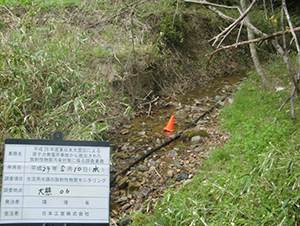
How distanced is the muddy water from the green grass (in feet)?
1.80

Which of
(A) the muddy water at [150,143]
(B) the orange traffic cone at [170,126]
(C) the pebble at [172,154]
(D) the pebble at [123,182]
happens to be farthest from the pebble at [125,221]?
(B) the orange traffic cone at [170,126]

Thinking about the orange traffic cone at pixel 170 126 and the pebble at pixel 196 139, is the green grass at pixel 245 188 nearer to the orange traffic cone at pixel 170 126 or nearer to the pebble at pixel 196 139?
the pebble at pixel 196 139

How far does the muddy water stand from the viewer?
3941 mm

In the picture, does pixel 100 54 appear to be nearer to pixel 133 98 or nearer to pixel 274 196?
pixel 133 98

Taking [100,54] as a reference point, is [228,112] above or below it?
below

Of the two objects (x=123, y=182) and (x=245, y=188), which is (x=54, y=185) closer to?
(x=245, y=188)

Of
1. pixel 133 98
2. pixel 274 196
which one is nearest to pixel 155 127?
pixel 133 98

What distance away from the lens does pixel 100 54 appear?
20.8 ft

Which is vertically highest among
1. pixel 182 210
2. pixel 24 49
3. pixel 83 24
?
pixel 83 24

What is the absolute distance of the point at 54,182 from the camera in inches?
82.7

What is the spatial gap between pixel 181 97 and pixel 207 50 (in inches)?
96.2

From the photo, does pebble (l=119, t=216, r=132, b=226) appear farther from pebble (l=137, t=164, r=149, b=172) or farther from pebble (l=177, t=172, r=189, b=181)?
pebble (l=137, t=164, r=149, b=172)

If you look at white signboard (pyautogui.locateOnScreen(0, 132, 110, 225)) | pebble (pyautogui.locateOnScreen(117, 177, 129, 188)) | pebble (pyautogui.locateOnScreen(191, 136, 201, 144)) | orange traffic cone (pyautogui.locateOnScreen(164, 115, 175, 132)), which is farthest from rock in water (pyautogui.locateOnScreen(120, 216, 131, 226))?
orange traffic cone (pyautogui.locateOnScreen(164, 115, 175, 132))

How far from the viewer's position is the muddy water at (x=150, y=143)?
394 centimetres
